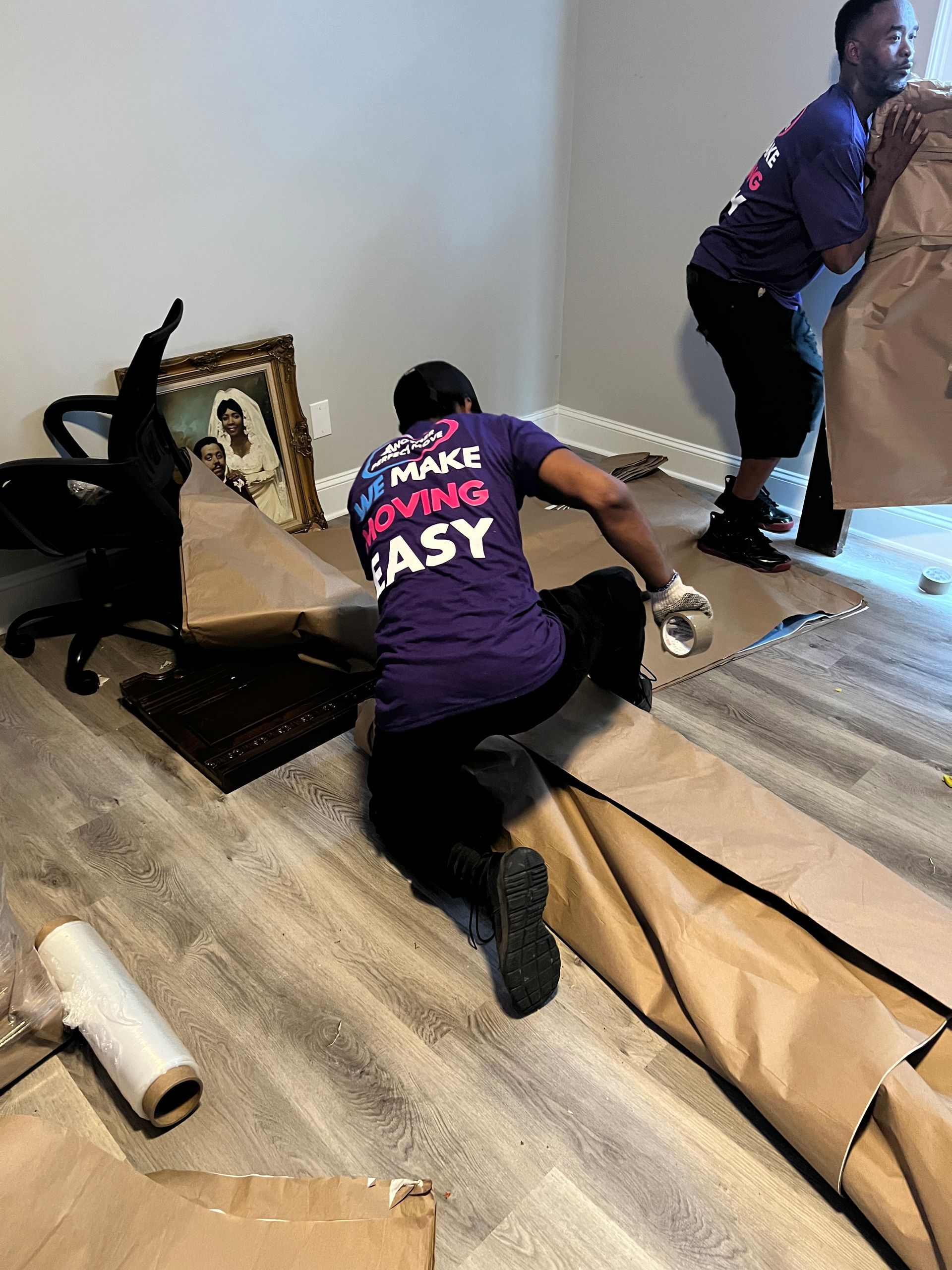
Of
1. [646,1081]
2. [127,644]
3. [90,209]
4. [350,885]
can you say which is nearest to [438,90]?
[90,209]

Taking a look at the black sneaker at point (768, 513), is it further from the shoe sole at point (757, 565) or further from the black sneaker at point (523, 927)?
the black sneaker at point (523, 927)

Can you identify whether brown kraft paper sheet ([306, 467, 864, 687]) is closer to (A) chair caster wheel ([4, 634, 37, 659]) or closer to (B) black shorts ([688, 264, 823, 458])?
(B) black shorts ([688, 264, 823, 458])

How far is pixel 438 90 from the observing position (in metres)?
2.88

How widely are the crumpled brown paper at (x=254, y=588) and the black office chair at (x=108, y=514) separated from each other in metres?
0.12

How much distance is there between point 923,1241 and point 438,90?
3132mm

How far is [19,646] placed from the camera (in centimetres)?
240

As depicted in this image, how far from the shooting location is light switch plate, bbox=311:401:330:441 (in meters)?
3.02

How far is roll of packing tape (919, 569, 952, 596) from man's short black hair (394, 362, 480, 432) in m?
1.62

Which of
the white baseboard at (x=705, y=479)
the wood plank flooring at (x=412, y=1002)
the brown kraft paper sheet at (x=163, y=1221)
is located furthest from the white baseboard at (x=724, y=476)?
the brown kraft paper sheet at (x=163, y=1221)

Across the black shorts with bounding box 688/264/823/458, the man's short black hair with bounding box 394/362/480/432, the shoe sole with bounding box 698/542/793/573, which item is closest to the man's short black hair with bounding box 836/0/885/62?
the black shorts with bounding box 688/264/823/458

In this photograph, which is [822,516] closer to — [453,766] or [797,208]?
[797,208]

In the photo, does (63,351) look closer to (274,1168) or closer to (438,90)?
(438,90)

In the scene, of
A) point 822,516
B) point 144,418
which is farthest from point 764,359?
point 144,418

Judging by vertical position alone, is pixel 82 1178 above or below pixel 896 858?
above
